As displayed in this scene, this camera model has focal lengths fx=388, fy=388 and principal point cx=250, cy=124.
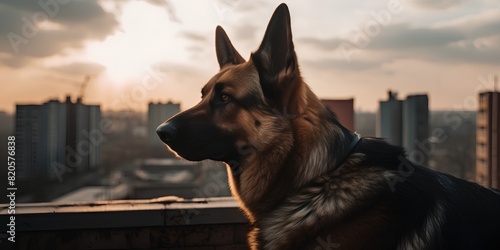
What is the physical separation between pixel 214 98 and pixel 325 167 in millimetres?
903

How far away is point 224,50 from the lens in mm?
3295

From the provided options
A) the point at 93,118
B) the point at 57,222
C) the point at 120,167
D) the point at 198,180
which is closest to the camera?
the point at 57,222

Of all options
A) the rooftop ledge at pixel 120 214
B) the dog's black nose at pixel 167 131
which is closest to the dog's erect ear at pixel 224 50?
the dog's black nose at pixel 167 131

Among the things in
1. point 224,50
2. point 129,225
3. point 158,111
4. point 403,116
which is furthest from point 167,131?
point 158,111

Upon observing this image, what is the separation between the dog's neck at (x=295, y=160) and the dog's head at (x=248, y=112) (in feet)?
0.22

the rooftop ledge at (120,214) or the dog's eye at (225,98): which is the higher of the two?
the dog's eye at (225,98)

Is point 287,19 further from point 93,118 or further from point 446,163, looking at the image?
point 446,163

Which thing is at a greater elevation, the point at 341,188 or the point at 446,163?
the point at 341,188

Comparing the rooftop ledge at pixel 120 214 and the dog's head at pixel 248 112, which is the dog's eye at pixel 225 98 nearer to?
the dog's head at pixel 248 112

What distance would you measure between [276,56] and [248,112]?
16.4 inches

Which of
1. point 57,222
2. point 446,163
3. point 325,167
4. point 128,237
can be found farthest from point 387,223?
point 446,163

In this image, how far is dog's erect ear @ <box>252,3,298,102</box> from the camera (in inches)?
96.1

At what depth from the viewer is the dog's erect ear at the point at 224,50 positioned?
3271mm

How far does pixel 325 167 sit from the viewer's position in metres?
2.42
